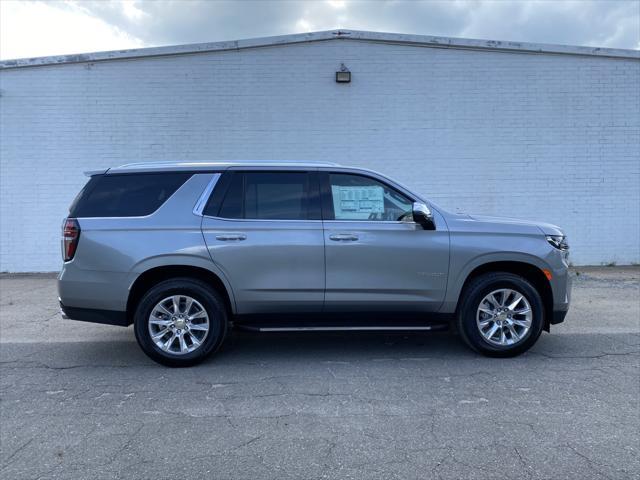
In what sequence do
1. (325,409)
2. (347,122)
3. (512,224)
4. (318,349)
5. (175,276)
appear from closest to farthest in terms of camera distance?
(325,409) < (175,276) < (512,224) < (318,349) < (347,122)

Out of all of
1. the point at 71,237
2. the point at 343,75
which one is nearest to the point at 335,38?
the point at 343,75

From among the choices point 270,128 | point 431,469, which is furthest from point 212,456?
point 270,128

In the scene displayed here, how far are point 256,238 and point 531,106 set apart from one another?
7.99 m

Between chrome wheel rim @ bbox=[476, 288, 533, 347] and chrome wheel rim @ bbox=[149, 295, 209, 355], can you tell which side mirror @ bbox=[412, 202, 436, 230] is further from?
chrome wheel rim @ bbox=[149, 295, 209, 355]

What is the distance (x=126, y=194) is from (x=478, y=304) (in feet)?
12.1

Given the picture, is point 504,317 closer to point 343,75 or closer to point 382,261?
point 382,261

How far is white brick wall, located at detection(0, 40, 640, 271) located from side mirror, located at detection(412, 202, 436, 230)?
566 centimetres

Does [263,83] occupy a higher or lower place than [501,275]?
higher

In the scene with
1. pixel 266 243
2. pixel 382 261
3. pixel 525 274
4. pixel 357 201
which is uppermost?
pixel 357 201

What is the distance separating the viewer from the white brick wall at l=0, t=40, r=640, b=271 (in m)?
10.2

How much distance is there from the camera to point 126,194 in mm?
4969

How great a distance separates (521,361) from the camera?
4980mm

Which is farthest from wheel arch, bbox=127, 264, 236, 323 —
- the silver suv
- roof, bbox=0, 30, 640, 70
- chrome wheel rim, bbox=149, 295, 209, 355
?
roof, bbox=0, 30, 640, 70

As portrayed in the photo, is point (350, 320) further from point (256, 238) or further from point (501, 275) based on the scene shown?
point (501, 275)
